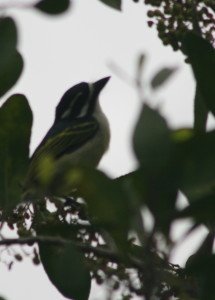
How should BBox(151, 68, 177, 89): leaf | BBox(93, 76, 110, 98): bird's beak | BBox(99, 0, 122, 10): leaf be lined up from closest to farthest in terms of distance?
BBox(151, 68, 177, 89): leaf
BBox(99, 0, 122, 10): leaf
BBox(93, 76, 110, 98): bird's beak

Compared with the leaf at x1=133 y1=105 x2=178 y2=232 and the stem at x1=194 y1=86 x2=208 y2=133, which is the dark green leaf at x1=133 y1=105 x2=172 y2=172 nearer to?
the leaf at x1=133 y1=105 x2=178 y2=232

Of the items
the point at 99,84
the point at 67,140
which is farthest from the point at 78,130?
the point at 99,84

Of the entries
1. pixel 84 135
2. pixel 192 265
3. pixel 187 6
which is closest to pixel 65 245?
pixel 192 265

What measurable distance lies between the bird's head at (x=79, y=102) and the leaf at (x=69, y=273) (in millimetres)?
3187

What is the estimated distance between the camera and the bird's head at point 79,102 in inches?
255

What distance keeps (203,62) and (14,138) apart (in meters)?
0.84

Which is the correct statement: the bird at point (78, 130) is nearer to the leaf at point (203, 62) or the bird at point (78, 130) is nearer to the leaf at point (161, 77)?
the leaf at point (203, 62)

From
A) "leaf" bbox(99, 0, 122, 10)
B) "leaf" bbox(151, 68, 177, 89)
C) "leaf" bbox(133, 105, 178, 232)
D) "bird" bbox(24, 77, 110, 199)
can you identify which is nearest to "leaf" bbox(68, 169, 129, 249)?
"leaf" bbox(133, 105, 178, 232)

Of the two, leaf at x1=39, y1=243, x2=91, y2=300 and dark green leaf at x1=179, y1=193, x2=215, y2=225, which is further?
leaf at x1=39, y1=243, x2=91, y2=300

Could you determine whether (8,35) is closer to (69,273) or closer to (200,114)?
(200,114)

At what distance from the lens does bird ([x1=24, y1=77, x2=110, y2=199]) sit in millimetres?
5598

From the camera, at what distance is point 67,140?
5.82 m

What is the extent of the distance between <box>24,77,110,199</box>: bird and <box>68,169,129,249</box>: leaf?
288cm

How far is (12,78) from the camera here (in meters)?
3.08
